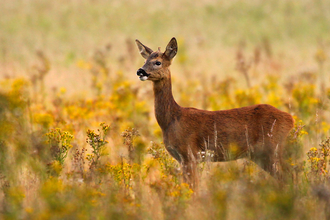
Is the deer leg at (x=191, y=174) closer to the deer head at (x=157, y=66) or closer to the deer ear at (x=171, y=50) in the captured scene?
the deer head at (x=157, y=66)

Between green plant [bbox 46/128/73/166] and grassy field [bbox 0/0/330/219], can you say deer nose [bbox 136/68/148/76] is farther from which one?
green plant [bbox 46/128/73/166]

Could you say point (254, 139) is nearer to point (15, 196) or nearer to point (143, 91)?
point (15, 196)

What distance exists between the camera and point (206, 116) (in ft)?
25.5

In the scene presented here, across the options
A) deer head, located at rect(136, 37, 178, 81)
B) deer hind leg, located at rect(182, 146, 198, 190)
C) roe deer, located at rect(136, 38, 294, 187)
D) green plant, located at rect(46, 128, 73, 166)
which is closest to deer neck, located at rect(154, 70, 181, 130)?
roe deer, located at rect(136, 38, 294, 187)

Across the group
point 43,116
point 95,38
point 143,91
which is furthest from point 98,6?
point 43,116

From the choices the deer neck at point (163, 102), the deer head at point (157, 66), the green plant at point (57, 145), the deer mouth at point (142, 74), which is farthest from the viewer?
the deer neck at point (163, 102)

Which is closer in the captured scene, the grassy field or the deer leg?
the grassy field

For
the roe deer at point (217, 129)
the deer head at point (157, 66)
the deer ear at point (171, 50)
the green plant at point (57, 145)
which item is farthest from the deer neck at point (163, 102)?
the green plant at point (57, 145)

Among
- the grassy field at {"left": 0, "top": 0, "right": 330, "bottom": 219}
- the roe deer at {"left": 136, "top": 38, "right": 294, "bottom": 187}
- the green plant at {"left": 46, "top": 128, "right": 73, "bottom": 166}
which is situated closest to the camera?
the grassy field at {"left": 0, "top": 0, "right": 330, "bottom": 219}

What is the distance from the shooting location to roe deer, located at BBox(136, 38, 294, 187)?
7.28 m

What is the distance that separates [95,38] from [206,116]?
102ft

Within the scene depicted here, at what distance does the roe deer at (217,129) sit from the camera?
728 cm

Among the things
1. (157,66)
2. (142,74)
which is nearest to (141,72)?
(142,74)

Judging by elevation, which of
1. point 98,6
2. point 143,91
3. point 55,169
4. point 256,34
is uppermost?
point 98,6
